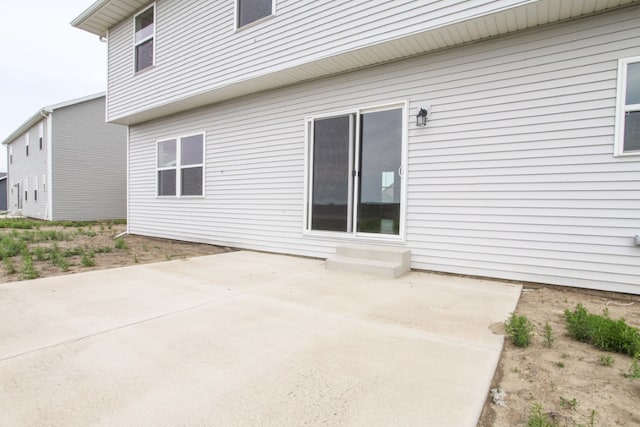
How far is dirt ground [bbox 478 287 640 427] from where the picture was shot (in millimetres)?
1458

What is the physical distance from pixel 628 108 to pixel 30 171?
22.2 m

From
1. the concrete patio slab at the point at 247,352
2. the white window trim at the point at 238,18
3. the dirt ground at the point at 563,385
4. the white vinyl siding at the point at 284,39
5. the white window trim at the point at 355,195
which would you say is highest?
the white window trim at the point at 238,18

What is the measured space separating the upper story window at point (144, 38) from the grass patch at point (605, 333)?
8292mm

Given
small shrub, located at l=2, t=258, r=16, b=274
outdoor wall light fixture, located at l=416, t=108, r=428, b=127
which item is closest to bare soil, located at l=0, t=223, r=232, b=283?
small shrub, located at l=2, t=258, r=16, b=274

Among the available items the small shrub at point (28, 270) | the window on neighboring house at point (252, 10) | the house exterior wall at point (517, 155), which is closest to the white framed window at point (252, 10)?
the window on neighboring house at point (252, 10)

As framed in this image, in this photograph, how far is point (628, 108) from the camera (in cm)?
325

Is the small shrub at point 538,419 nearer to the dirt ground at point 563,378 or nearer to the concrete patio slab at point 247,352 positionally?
the dirt ground at point 563,378

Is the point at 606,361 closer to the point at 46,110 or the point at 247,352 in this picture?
the point at 247,352

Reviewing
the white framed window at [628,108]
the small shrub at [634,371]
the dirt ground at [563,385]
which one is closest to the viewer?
the dirt ground at [563,385]

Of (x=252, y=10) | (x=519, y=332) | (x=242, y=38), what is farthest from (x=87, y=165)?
(x=519, y=332)

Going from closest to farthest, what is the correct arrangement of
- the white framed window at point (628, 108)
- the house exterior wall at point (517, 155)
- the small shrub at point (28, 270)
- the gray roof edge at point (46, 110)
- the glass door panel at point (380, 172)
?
the white framed window at point (628, 108), the house exterior wall at point (517, 155), the small shrub at point (28, 270), the glass door panel at point (380, 172), the gray roof edge at point (46, 110)

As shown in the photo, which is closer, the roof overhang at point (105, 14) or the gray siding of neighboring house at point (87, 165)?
the roof overhang at point (105, 14)

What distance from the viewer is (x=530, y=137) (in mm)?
3742

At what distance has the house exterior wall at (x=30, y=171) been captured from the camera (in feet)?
48.2
